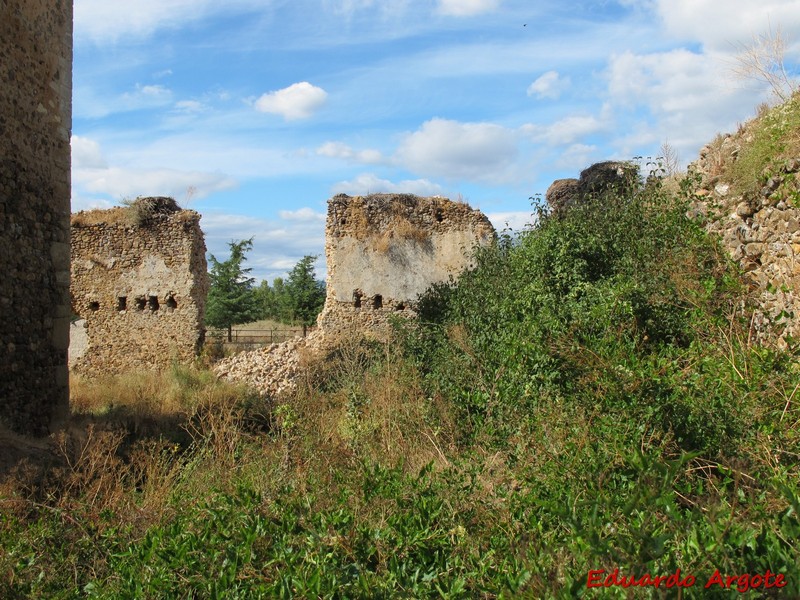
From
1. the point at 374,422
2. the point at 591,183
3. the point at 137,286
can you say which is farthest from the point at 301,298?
the point at 374,422

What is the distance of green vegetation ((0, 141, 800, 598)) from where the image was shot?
309 cm

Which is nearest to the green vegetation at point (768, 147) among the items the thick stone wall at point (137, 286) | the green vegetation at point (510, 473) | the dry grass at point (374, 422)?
the green vegetation at point (510, 473)

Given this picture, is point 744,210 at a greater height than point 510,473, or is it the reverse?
point 744,210

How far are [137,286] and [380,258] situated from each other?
503 centimetres

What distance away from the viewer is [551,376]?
6.18m

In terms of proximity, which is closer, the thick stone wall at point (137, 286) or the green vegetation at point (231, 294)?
the thick stone wall at point (137, 286)

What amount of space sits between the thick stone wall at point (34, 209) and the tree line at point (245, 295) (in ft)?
62.5

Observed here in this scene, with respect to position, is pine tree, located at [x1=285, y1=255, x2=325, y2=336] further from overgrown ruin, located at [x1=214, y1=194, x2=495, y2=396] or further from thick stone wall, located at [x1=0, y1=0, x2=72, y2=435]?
thick stone wall, located at [x1=0, y1=0, x2=72, y2=435]

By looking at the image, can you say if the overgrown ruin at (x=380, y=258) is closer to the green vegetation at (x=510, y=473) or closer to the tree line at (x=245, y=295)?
the green vegetation at (x=510, y=473)

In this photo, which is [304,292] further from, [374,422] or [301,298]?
[374,422]

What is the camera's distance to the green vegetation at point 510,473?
309cm

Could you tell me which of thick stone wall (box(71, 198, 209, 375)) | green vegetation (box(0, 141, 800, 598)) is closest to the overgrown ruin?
thick stone wall (box(71, 198, 209, 375))

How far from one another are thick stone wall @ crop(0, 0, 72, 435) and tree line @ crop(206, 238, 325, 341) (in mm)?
19063

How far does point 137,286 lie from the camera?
13.6 meters
